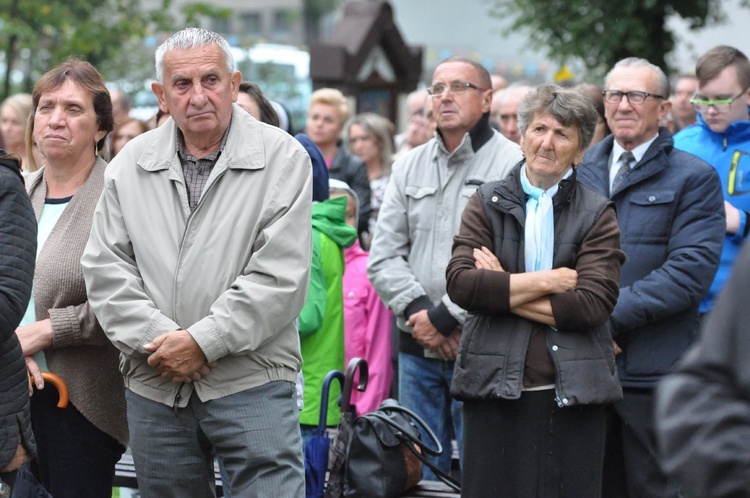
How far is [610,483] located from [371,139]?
4712 millimetres

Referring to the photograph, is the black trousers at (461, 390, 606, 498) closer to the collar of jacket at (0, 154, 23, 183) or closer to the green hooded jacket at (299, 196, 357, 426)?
the green hooded jacket at (299, 196, 357, 426)

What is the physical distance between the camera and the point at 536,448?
165 inches

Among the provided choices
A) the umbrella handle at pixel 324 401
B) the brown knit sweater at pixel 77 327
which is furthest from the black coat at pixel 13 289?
the umbrella handle at pixel 324 401

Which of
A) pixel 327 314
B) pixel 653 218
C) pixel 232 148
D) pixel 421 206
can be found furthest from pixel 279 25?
pixel 232 148

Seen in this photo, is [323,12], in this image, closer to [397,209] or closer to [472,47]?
[472,47]

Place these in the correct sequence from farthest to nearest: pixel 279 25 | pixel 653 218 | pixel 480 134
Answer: pixel 279 25 < pixel 480 134 < pixel 653 218

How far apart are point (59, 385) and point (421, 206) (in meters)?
2.00

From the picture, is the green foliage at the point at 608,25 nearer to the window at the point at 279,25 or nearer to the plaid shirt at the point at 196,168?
the plaid shirt at the point at 196,168

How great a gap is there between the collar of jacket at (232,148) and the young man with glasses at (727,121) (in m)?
2.75

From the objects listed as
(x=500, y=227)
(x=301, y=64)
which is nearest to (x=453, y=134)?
(x=500, y=227)

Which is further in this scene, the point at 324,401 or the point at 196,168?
the point at 324,401

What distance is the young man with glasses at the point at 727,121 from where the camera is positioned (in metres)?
5.75

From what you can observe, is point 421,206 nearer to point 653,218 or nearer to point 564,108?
point 653,218

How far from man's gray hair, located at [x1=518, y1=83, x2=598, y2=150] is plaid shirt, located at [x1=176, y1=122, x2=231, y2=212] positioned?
122 centimetres
